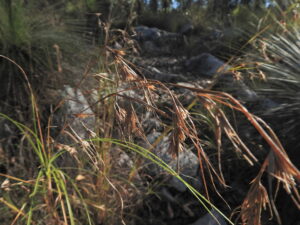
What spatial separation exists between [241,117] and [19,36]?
1.83 metres

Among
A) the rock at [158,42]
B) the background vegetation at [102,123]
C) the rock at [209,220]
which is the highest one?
the background vegetation at [102,123]

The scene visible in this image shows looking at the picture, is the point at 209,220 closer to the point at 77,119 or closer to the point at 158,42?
the point at 77,119

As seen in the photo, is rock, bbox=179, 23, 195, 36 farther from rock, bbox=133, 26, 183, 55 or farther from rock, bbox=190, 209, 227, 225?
rock, bbox=190, 209, 227, 225

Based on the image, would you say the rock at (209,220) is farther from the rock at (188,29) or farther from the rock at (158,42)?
the rock at (188,29)

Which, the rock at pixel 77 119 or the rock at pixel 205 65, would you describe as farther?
the rock at pixel 205 65

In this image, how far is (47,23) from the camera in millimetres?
2842

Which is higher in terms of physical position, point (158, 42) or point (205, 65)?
point (205, 65)

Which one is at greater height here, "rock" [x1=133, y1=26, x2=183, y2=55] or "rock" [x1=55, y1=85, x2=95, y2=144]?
"rock" [x1=55, y1=85, x2=95, y2=144]

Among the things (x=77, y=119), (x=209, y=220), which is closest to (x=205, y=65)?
(x=209, y=220)

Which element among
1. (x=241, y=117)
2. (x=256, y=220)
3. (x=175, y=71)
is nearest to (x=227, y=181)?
(x=241, y=117)

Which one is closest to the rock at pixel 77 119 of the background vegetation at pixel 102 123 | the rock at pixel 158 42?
the background vegetation at pixel 102 123

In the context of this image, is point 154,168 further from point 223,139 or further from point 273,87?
point 273,87

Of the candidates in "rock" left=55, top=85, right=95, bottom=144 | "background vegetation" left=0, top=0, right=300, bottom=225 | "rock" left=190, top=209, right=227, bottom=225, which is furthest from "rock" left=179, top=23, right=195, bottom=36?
"rock" left=190, top=209, right=227, bottom=225

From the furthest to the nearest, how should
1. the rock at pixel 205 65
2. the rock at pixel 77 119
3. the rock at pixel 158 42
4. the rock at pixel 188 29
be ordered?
the rock at pixel 188 29 → the rock at pixel 158 42 → the rock at pixel 205 65 → the rock at pixel 77 119
